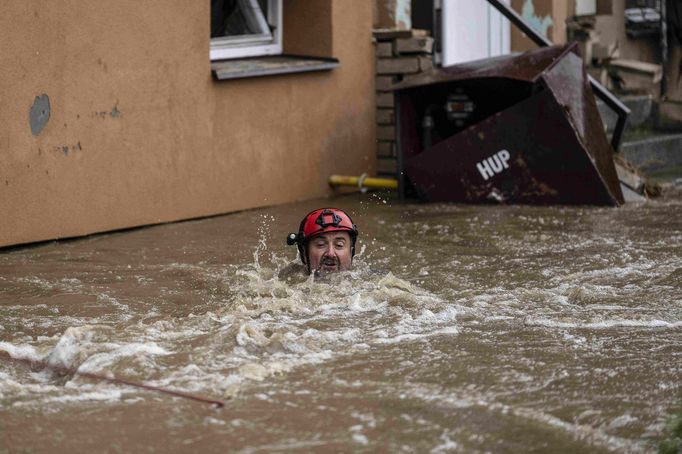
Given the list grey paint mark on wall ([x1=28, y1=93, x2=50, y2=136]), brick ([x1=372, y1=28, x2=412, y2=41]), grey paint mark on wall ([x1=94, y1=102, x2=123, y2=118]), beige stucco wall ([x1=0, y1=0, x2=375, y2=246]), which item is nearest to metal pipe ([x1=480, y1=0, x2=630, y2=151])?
brick ([x1=372, y1=28, x2=412, y2=41])

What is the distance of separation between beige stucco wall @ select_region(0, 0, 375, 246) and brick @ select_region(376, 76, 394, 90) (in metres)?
0.12

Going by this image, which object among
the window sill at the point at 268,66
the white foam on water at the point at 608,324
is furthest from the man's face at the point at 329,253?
the window sill at the point at 268,66

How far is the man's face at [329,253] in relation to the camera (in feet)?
23.3

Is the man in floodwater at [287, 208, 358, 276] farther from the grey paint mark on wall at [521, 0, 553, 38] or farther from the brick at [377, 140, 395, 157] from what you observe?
the grey paint mark on wall at [521, 0, 553, 38]

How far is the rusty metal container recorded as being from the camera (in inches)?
396

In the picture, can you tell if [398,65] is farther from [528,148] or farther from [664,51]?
[664,51]

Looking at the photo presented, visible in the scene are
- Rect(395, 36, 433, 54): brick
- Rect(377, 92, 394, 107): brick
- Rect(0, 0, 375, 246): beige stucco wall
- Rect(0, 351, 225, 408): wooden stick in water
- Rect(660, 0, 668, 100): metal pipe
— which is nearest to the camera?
Rect(0, 351, 225, 408): wooden stick in water

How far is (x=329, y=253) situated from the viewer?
23.3ft

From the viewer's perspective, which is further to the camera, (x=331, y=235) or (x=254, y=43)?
(x=254, y=43)

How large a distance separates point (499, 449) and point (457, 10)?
913 centimetres

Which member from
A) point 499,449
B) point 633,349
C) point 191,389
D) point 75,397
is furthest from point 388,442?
point 633,349

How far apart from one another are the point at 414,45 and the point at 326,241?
192 inches

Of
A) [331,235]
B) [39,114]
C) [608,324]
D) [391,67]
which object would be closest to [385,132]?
[391,67]

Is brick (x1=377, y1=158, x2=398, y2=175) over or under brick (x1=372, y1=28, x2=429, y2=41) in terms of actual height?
under
